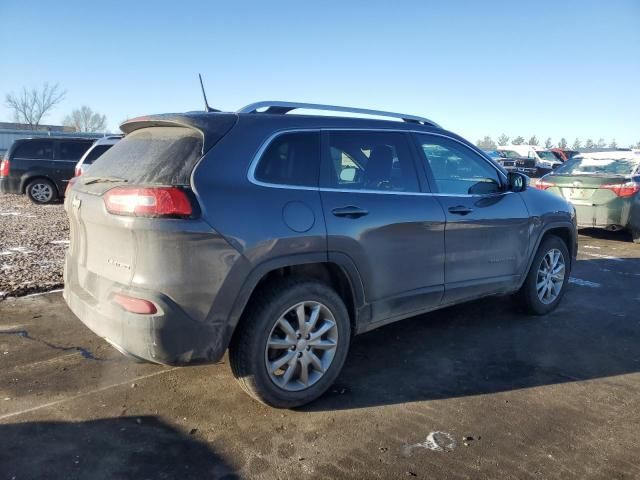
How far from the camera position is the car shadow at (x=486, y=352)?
3562 millimetres

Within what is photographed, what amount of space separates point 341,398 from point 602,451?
1545 millimetres

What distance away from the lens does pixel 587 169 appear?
967 cm

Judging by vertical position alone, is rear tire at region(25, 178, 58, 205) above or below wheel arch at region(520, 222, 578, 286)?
below

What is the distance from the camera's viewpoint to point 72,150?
14.0 meters

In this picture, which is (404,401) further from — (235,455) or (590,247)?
(590,247)

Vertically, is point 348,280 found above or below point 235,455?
above

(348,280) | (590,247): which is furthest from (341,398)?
(590,247)

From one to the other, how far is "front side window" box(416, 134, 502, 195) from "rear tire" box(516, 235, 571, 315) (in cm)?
93

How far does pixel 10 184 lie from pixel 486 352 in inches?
529

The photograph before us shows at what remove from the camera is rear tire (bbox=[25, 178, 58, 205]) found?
1349cm

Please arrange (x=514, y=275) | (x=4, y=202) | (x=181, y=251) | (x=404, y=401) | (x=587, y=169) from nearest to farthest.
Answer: (x=181, y=251)
(x=404, y=401)
(x=514, y=275)
(x=587, y=169)
(x=4, y=202)

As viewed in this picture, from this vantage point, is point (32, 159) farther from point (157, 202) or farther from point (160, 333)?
point (160, 333)

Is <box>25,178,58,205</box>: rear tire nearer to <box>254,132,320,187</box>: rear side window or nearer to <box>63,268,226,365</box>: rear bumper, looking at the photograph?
<box>63,268,226,365</box>: rear bumper

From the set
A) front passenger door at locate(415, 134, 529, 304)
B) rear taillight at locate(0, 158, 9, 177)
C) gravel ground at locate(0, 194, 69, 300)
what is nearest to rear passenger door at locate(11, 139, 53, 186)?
rear taillight at locate(0, 158, 9, 177)
